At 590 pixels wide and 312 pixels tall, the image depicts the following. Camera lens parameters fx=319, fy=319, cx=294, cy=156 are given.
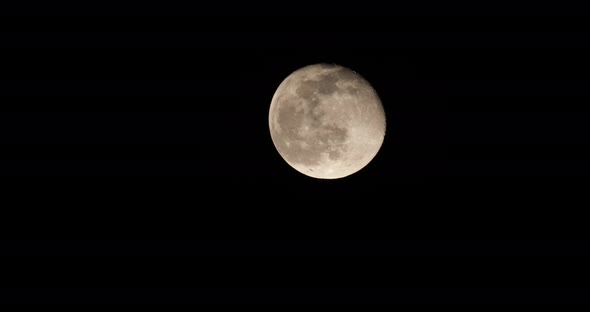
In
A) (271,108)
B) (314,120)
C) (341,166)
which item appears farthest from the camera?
(271,108)

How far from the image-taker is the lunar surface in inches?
119

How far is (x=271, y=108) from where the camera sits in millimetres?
3512

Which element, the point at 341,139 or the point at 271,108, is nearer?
the point at 341,139

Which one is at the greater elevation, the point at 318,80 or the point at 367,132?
the point at 318,80

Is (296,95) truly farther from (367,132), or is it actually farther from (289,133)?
(367,132)

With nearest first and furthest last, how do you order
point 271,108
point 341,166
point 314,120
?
point 314,120, point 341,166, point 271,108

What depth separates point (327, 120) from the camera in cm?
300

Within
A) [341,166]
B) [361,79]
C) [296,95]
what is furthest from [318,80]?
[341,166]

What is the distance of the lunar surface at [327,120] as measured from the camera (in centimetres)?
303

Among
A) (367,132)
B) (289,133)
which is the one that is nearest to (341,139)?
(367,132)

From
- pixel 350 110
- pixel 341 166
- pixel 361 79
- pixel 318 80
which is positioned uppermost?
pixel 361 79

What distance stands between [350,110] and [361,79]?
0.50 meters

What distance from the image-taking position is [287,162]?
3.58m

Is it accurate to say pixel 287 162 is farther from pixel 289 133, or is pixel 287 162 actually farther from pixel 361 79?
pixel 361 79
